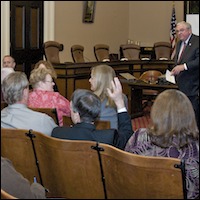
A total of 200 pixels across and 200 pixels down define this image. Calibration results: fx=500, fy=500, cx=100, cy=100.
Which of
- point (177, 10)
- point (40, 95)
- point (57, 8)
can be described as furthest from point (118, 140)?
point (177, 10)

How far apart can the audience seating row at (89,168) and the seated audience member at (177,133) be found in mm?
247

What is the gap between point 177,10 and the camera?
538 inches

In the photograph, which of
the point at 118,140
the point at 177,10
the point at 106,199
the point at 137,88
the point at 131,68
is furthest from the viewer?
the point at 177,10

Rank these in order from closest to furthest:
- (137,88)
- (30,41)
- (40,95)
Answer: (40,95)
(137,88)
(30,41)

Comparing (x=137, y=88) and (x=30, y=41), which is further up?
(x=30, y=41)

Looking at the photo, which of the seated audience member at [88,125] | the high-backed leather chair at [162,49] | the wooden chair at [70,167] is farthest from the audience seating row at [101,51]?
the wooden chair at [70,167]

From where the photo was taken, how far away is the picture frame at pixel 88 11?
490 inches

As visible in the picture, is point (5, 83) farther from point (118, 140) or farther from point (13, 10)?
point (13, 10)

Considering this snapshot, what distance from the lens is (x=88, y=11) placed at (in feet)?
41.0

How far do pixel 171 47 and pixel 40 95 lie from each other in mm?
7883

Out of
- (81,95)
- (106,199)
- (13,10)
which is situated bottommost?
(106,199)

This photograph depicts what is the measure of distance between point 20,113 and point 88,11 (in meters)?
9.47

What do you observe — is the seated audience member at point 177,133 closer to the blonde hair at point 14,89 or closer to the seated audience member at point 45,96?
the blonde hair at point 14,89

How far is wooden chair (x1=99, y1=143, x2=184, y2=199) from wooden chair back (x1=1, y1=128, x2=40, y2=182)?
0.61m
